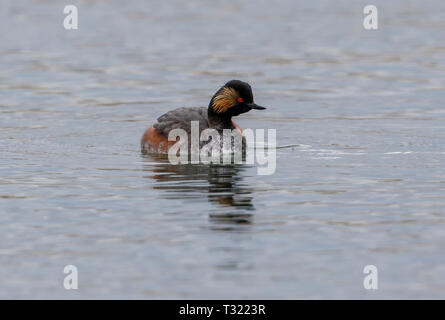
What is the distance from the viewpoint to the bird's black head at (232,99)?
19.7m

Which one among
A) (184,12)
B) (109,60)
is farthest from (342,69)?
(184,12)

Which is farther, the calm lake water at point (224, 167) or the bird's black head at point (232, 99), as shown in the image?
the bird's black head at point (232, 99)

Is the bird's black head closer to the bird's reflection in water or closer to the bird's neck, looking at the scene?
the bird's neck

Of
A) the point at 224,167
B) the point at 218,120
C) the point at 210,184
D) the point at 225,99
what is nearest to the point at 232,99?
the point at 225,99

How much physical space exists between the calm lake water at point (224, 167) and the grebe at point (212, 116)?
0.52 metres

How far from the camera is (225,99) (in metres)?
19.8

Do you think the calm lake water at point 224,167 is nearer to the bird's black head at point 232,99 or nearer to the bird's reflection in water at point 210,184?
the bird's reflection in water at point 210,184

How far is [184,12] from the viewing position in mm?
39594

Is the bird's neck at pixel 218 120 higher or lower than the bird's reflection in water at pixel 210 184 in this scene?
higher

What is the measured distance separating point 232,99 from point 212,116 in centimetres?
51

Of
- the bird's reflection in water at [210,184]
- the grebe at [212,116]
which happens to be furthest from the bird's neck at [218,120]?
the bird's reflection in water at [210,184]

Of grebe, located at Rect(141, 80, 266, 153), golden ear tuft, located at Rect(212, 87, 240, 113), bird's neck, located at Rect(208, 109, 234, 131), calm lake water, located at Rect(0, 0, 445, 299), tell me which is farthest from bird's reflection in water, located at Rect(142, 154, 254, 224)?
golden ear tuft, located at Rect(212, 87, 240, 113)

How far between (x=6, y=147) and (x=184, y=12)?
20482 millimetres

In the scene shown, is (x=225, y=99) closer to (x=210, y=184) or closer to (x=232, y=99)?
(x=232, y=99)
